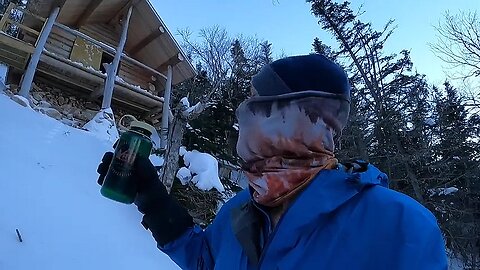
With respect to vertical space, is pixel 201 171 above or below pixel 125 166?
below

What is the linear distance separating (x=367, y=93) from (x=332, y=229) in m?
13.6

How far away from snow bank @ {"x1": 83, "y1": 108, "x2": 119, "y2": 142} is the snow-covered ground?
4.37ft

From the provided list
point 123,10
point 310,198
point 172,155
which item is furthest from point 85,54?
point 310,198

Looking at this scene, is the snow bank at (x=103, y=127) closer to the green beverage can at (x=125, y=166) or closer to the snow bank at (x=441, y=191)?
the green beverage can at (x=125, y=166)

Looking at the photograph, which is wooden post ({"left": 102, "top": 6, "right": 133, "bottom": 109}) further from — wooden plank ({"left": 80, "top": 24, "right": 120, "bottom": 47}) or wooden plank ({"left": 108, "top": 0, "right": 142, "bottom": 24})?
wooden plank ({"left": 80, "top": 24, "right": 120, "bottom": 47})

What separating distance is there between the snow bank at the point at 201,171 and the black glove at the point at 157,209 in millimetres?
5887

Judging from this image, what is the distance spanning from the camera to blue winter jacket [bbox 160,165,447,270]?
→ 976 millimetres

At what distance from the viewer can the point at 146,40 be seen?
42.2 feet

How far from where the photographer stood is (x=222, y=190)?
315 inches

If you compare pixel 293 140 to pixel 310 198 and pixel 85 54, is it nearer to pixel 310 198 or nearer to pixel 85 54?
pixel 310 198

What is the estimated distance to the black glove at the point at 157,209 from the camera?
5.58 ft

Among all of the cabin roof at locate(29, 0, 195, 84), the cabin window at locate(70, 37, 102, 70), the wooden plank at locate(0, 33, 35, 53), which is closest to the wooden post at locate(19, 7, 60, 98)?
the wooden plank at locate(0, 33, 35, 53)

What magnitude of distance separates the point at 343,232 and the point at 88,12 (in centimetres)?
1256

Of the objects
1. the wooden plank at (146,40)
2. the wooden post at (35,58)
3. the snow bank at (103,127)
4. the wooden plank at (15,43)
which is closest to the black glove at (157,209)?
the snow bank at (103,127)
